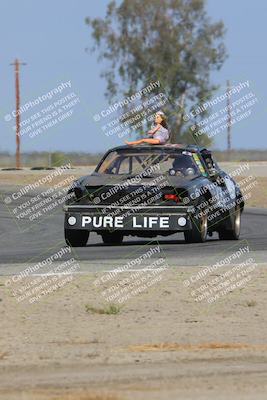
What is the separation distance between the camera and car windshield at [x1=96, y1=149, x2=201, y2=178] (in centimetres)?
1889

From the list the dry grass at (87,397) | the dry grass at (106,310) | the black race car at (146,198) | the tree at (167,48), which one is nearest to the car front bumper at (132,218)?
the black race car at (146,198)

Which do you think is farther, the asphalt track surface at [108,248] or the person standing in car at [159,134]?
the person standing in car at [159,134]

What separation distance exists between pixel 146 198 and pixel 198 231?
3.49ft

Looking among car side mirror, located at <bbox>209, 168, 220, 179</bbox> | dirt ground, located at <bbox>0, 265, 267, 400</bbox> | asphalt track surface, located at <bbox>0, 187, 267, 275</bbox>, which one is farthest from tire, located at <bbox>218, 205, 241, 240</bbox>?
dirt ground, located at <bbox>0, 265, 267, 400</bbox>

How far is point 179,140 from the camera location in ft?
285

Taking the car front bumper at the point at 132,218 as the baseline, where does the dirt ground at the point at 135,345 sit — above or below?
above

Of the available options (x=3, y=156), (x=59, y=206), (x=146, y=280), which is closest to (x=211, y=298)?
(x=146, y=280)

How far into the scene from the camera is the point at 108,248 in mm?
19297

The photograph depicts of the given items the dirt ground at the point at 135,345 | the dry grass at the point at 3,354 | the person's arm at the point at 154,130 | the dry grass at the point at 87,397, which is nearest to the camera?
the dry grass at the point at 87,397

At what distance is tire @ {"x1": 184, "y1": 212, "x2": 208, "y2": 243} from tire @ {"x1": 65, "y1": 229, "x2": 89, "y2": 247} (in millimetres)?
1612

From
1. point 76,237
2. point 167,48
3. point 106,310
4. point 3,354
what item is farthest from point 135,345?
point 167,48

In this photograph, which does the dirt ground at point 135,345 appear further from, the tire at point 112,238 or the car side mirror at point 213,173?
the tire at point 112,238

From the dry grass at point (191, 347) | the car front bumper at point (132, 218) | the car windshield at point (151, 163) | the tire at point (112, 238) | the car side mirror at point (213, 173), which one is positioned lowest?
the tire at point (112, 238)

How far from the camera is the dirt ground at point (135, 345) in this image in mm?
7508
